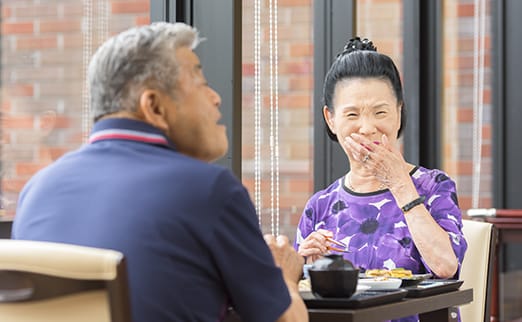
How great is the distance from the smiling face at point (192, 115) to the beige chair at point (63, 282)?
0.42 metres

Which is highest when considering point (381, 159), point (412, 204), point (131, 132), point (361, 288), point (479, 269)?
point (131, 132)

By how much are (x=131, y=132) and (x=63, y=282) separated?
40 centimetres

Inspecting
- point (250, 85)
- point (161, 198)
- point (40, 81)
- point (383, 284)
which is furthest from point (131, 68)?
point (250, 85)

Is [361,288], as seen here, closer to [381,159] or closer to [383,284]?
[383,284]

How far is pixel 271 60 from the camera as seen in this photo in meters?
3.38

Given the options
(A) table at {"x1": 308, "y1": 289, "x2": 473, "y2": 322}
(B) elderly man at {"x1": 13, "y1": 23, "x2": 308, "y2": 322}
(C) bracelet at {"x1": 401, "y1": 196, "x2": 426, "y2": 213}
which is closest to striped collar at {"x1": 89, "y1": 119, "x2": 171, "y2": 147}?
(B) elderly man at {"x1": 13, "y1": 23, "x2": 308, "y2": 322}

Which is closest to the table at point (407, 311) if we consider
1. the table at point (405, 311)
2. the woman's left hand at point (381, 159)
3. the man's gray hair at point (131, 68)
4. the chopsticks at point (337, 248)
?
the table at point (405, 311)

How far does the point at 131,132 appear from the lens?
1.72 metres

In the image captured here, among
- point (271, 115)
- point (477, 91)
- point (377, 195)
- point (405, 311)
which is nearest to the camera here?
point (405, 311)

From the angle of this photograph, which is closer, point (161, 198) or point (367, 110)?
point (161, 198)

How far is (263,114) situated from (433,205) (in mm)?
828

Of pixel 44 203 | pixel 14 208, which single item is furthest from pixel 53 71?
pixel 44 203

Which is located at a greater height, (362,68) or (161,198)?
(362,68)

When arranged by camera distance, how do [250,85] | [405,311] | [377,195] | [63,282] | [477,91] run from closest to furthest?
1. [63,282]
2. [405,311]
3. [377,195]
4. [250,85]
5. [477,91]
